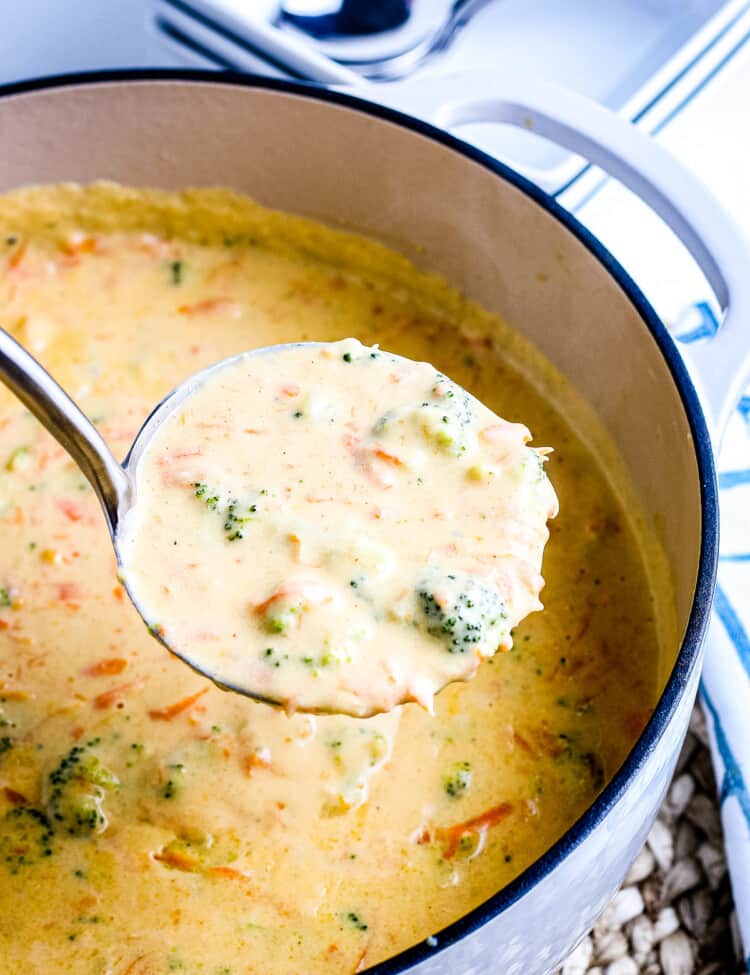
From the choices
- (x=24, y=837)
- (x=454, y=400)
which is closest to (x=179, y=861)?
(x=24, y=837)

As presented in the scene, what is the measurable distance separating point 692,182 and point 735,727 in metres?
0.66

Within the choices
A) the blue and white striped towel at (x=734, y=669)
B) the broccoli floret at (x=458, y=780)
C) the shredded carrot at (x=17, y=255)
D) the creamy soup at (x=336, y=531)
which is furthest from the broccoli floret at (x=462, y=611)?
the shredded carrot at (x=17, y=255)

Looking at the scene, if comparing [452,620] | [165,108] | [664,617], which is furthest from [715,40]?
[452,620]

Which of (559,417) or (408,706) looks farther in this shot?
(559,417)

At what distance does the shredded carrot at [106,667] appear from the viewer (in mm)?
1425

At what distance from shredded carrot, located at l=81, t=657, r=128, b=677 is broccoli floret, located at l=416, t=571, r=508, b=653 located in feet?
1.48

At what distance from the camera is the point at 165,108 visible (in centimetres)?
176

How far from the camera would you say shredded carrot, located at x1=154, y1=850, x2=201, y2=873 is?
130 centimetres

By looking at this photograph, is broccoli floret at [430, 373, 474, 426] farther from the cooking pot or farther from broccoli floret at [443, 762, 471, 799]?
broccoli floret at [443, 762, 471, 799]

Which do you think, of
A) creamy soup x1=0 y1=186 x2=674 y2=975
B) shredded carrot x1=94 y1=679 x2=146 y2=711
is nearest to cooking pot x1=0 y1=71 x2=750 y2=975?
creamy soup x1=0 y1=186 x2=674 y2=975

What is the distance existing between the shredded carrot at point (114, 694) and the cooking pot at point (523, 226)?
0.55 m

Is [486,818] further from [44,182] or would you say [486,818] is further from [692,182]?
[44,182]

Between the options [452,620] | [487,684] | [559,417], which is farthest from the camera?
[559,417]

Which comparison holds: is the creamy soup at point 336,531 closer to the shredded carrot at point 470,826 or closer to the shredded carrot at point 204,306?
the shredded carrot at point 470,826
